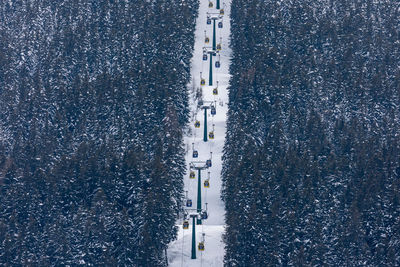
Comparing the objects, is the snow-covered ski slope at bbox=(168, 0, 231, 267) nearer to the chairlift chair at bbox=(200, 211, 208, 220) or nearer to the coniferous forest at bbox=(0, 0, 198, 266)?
the chairlift chair at bbox=(200, 211, 208, 220)

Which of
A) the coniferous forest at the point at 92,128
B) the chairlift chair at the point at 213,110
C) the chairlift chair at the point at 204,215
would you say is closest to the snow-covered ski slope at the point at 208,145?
the chairlift chair at the point at 213,110

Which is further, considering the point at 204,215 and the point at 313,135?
the point at 313,135

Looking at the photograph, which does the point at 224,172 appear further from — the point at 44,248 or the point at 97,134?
the point at 44,248

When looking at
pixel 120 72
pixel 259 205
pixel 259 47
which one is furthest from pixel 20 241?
pixel 259 47

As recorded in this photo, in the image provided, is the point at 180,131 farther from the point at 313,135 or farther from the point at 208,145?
the point at 313,135

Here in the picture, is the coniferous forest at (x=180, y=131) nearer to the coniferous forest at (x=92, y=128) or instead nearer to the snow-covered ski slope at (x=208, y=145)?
the coniferous forest at (x=92, y=128)

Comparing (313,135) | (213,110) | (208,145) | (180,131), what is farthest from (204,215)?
(213,110)

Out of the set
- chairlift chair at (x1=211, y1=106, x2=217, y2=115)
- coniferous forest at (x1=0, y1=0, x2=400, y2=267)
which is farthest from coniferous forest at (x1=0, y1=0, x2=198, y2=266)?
chairlift chair at (x1=211, y1=106, x2=217, y2=115)
